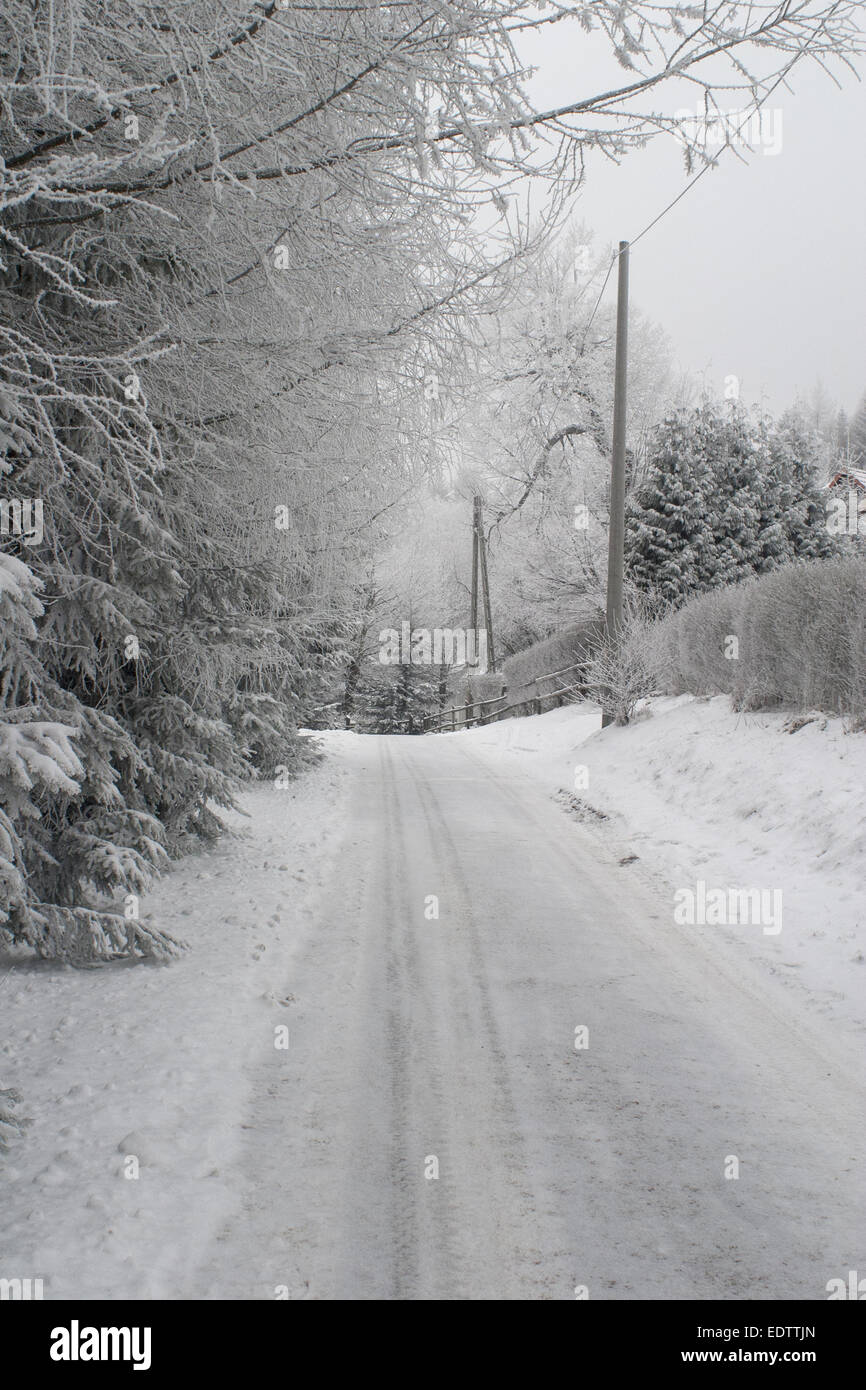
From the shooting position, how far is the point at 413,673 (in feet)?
126

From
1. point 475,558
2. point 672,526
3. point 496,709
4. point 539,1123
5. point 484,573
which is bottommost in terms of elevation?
point 539,1123

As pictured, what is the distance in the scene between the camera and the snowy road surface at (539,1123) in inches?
115

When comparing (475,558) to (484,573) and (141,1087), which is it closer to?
(484,573)

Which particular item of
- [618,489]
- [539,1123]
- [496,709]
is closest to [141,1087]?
[539,1123]

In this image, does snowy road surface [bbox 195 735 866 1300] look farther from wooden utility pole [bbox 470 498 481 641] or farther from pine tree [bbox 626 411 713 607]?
wooden utility pole [bbox 470 498 481 641]

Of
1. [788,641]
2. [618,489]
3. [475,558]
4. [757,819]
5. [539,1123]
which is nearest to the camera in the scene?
[539,1123]

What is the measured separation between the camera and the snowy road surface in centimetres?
292

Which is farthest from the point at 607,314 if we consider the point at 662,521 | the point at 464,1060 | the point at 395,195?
the point at 464,1060

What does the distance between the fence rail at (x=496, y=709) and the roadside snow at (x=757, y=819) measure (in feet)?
17.6

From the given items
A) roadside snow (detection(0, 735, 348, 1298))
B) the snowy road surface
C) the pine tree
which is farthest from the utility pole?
Answer: roadside snow (detection(0, 735, 348, 1298))

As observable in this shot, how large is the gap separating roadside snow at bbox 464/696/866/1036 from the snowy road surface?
0.40 metres

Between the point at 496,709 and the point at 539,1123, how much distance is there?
1078 inches

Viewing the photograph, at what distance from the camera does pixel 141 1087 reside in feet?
13.2

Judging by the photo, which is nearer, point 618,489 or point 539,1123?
point 539,1123
